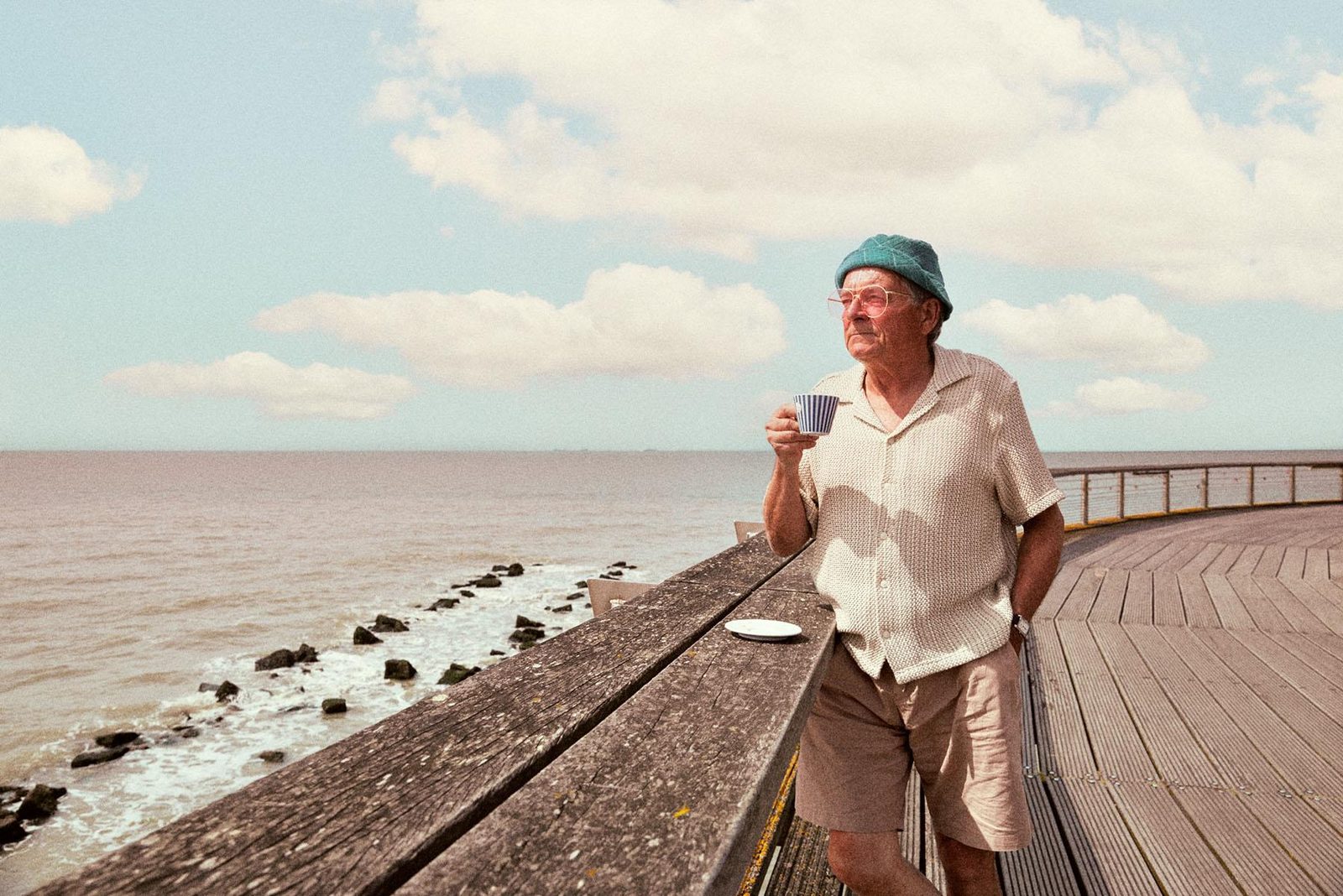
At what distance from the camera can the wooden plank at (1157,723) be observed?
3.13 meters

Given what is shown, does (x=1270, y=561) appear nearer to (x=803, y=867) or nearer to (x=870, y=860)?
(x=803, y=867)

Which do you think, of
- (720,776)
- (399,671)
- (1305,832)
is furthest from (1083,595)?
(399,671)

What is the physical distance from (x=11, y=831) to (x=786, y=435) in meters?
8.03

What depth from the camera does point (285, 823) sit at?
0.92 m

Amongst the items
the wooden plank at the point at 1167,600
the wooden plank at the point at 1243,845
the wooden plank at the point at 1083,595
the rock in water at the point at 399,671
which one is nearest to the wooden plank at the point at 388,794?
the wooden plank at the point at 1243,845

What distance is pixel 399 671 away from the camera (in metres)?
10.6

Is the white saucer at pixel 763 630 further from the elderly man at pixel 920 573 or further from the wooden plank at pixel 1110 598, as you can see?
the wooden plank at pixel 1110 598

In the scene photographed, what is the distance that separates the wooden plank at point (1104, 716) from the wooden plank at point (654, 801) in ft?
8.04

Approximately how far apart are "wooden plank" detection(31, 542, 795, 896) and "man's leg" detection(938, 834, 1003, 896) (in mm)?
851

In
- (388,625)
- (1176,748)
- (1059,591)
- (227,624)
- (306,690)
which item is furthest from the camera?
(227,624)

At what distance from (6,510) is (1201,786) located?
5669 centimetres

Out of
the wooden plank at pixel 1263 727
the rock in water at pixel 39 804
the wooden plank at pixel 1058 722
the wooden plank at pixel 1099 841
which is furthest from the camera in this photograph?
the rock in water at pixel 39 804

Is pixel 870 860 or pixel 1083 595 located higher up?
pixel 870 860

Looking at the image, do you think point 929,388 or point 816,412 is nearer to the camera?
point 816,412
